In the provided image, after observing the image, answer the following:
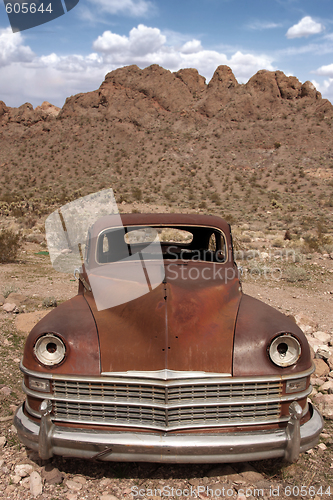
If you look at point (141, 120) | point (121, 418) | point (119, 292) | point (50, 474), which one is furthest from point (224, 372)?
point (141, 120)

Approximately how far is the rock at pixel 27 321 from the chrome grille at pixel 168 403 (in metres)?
3.16

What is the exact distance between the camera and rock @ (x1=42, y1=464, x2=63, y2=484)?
267cm

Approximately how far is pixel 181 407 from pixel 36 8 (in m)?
4.76

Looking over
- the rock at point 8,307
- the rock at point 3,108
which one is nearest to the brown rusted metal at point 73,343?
the rock at point 8,307

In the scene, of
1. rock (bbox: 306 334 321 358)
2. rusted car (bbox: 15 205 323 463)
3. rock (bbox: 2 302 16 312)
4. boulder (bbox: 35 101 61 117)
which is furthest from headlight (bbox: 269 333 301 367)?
boulder (bbox: 35 101 61 117)

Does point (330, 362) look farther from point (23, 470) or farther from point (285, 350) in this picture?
point (23, 470)

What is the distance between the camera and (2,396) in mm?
3742

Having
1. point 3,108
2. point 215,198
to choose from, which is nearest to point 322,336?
point 215,198

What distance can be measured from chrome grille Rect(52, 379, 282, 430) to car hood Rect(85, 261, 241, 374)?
0.13 meters

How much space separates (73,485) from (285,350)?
1794 millimetres

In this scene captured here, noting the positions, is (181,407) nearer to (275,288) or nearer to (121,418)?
(121,418)

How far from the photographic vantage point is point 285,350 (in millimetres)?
2693

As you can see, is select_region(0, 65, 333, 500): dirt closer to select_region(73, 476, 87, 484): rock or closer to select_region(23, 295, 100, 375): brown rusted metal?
select_region(73, 476, 87, 484): rock

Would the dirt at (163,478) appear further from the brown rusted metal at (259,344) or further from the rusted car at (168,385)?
the brown rusted metal at (259,344)
